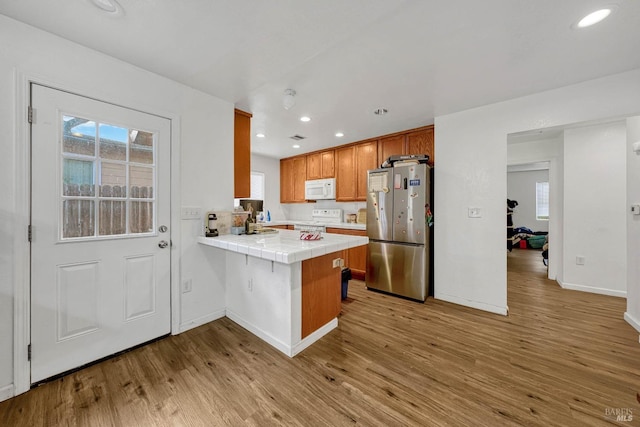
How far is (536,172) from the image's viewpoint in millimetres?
7355

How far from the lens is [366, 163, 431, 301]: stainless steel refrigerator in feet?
10.1

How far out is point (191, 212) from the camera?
237 centimetres

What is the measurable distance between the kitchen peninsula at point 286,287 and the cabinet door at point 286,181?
310 centimetres

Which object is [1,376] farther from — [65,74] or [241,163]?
[241,163]

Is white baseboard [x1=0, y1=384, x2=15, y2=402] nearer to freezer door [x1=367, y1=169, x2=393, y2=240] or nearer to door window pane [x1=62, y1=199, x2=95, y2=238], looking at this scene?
door window pane [x1=62, y1=199, x2=95, y2=238]

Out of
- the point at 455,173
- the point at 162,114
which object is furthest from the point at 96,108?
the point at 455,173

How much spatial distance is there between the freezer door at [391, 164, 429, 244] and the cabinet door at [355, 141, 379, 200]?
88cm

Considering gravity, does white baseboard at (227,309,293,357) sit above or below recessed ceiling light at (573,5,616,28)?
below

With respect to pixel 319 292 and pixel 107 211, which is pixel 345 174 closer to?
pixel 319 292

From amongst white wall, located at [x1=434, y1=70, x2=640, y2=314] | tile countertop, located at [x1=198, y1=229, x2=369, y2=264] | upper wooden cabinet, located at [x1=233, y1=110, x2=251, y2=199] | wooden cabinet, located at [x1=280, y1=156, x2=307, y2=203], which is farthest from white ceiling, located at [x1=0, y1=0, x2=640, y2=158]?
wooden cabinet, located at [x1=280, y1=156, x2=307, y2=203]

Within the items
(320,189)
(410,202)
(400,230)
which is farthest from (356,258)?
(320,189)

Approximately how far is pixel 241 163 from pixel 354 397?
252cm

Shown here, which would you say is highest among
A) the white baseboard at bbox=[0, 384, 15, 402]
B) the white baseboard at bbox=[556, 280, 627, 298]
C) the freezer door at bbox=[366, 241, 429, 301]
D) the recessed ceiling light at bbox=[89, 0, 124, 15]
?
the recessed ceiling light at bbox=[89, 0, 124, 15]

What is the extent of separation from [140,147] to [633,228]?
4805 millimetres
